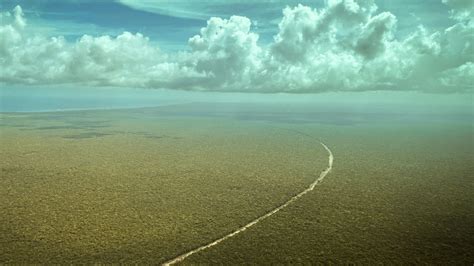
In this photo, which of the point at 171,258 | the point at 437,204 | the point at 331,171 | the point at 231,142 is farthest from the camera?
the point at 231,142

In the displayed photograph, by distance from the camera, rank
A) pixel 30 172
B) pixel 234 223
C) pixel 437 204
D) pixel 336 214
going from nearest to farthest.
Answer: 1. pixel 234 223
2. pixel 336 214
3. pixel 437 204
4. pixel 30 172

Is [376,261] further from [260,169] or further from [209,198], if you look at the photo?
[260,169]

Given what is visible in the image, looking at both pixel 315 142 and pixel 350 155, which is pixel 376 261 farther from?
pixel 315 142

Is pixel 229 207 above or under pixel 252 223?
above

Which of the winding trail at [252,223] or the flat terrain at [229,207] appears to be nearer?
the winding trail at [252,223]

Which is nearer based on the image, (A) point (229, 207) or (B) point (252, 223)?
(B) point (252, 223)

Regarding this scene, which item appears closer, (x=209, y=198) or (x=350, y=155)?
(x=209, y=198)

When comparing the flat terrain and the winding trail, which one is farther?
the flat terrain

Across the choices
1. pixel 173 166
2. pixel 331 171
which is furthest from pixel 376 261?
pixel 173 166

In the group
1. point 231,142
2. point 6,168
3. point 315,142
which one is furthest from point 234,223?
point 315,142
